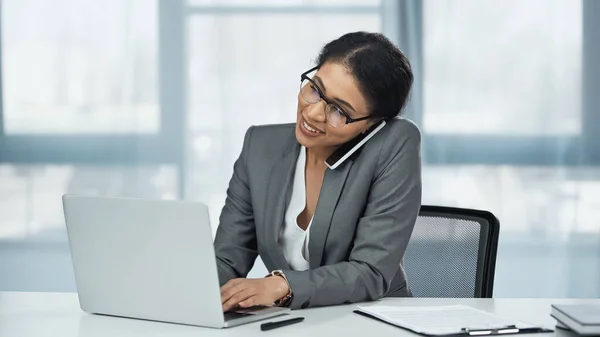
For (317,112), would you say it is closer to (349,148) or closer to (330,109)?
(330,109)

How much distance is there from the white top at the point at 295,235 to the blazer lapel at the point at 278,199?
0.02 m

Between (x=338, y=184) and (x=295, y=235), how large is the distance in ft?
0.59

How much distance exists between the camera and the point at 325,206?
2107mm

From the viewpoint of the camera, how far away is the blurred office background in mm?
3943

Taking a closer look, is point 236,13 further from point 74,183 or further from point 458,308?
point 458,308

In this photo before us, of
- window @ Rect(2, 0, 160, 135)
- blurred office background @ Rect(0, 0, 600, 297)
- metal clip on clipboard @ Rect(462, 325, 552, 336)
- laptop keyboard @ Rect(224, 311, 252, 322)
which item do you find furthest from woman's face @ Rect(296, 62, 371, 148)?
window @ Rect(2, 0, 160, 135)

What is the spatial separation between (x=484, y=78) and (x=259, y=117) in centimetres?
106

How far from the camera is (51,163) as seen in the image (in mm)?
3988

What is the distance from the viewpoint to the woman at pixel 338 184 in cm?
204

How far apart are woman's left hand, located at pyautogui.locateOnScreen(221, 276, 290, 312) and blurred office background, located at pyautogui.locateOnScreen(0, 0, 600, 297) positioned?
217 centimetres

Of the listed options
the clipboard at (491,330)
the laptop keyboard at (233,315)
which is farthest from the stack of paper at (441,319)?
the laptop keyboard at (233,315)

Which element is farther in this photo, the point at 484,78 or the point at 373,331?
the point at 484,78

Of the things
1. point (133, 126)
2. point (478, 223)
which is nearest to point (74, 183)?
point (133, 126)

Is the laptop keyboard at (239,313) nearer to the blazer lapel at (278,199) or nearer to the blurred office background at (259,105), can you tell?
the blazer lapel at (278,199)
